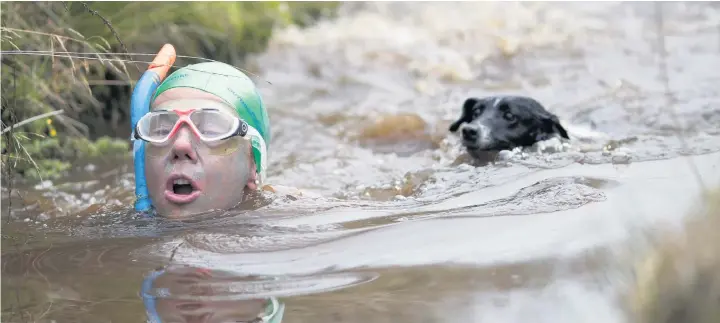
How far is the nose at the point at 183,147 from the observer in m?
4.52

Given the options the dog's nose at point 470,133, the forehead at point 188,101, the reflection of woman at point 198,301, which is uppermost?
the forehead at point 188,101

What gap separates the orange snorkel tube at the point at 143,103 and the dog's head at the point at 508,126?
92.0 inches

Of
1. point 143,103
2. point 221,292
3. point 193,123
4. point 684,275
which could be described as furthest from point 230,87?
point 684,275

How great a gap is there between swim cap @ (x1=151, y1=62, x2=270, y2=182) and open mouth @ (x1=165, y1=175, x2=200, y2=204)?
0.46m

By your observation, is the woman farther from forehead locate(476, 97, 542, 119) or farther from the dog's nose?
forehead locate(476, 97, 542, 119)

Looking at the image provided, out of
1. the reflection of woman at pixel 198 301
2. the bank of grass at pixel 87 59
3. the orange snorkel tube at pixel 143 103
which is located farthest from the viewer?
the bank of grass at pixel 87 59

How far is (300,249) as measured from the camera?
3.87 m

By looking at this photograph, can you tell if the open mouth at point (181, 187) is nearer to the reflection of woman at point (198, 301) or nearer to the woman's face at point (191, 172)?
the woman's face at point (191, 172)

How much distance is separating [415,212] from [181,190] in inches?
50.6

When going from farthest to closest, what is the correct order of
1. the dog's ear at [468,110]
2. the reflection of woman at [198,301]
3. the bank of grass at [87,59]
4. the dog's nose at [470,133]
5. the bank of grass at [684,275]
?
the dog's ear at [468,110] < the dog's nose at [470,133] < the bank of grass at [87,59] < the reflection of woman at [198,301] < the bank of grass at [684,275]

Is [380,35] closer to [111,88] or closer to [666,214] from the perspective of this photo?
[111,88]

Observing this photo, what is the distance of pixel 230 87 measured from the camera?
4.92 metres

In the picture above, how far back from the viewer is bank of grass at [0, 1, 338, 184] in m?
5.65

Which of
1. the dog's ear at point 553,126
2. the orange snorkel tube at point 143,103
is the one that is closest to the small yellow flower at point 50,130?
the orange snorkel tube at point 143,103
